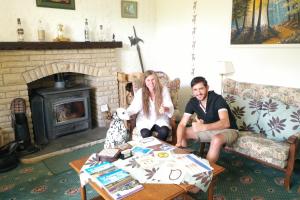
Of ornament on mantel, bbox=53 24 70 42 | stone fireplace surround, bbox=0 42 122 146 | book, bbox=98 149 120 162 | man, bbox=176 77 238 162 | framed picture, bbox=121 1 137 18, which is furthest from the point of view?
framed picture, bbox=121 1 137 18

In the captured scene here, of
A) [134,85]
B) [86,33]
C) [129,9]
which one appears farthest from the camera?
[129,9]

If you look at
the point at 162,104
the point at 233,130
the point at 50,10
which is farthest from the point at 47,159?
the point at 233,130

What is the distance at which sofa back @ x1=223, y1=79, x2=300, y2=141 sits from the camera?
242 centimetres

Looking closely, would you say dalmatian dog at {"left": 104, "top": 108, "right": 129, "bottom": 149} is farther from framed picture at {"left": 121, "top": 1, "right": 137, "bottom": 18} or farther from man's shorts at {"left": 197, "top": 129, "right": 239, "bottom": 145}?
framed picture at {"left": 121, "top": 1, "right": 137, "bottom": 18}

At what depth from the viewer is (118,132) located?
2.51 metres

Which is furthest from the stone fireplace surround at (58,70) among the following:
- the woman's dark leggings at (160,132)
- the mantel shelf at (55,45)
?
the woman's dark leggings at (160,132)

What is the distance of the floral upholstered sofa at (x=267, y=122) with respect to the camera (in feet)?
7.07

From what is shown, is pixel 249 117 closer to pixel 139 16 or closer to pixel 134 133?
pixel 134 133

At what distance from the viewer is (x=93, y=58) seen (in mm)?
3621

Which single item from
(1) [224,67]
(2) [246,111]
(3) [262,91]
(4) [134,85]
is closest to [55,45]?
(4) [134,85]

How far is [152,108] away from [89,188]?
1.03m

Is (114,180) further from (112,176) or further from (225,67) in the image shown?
(225,67)

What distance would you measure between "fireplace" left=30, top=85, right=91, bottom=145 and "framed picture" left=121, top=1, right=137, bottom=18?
4.49 feet

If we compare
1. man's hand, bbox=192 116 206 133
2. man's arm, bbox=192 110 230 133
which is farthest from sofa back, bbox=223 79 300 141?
man's hand, bbox=192 116 206 133
